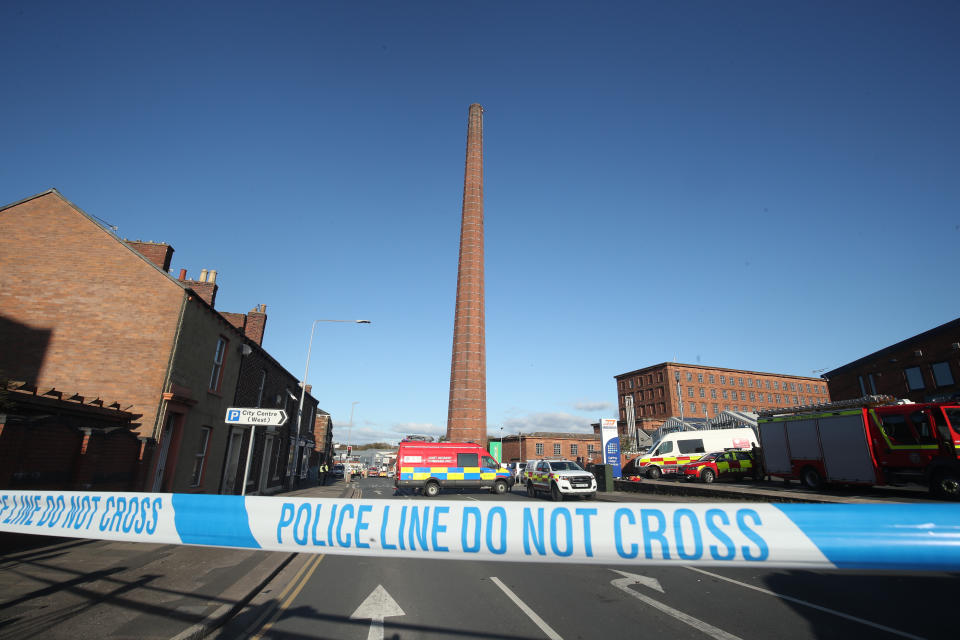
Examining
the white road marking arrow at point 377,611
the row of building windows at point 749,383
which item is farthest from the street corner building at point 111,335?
the row of building windows at point 749,383

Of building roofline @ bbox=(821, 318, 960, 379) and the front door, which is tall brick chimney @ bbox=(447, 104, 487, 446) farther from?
building roofline @ bbox=(821, 318, 960, 379)

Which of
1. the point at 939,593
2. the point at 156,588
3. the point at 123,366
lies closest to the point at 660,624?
the point at 939,593

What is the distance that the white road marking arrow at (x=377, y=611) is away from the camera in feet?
16.4

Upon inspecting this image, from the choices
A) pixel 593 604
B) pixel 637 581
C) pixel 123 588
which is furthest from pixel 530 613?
pixel 123 588

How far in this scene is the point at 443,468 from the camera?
23.2 meters

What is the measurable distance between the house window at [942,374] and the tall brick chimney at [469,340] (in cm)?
3287

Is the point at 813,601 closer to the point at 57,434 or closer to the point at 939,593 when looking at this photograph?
the point at 939,593

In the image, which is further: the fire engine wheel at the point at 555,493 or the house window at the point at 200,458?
the fire engine wheel at the point at 555,493

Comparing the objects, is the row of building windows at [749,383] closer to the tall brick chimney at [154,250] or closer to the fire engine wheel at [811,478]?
the fire engine wheel at [811,478]

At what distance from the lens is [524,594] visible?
6422 millimetres

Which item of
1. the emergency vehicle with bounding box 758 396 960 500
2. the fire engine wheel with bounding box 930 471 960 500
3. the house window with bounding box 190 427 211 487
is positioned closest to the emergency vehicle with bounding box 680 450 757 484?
the emergency vehicle with bounding box 758 396 960 500

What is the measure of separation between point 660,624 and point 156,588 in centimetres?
654

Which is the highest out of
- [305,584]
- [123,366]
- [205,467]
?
[123,366]

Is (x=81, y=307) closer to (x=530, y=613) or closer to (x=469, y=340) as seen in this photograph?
(x=530, y=613)
